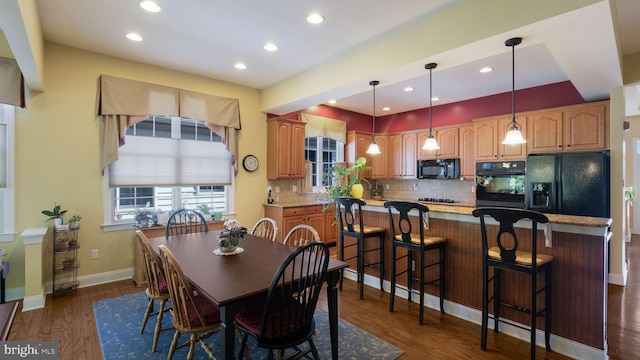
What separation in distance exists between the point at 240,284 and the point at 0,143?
3.51 metres

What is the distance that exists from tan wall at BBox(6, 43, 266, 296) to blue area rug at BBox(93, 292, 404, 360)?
1111 millimetres

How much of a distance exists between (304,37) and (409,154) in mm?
3872

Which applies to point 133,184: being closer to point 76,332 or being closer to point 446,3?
point 76,332

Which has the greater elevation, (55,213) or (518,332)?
(55,213)

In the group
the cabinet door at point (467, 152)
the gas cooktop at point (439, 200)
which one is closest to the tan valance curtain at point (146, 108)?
the gas cooktop at point (439, 200)

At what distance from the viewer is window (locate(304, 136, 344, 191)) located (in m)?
6.31

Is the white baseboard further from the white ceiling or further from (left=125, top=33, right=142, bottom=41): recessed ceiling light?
(left=125, top=33, right=142, bottom=41): recessed ceiling light

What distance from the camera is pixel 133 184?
4.11 m

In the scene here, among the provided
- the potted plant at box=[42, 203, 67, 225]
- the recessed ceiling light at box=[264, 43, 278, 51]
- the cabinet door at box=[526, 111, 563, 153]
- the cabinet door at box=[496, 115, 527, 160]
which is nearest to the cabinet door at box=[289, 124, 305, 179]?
the recessed ceiling light at box=[264, 43, 278, 51]

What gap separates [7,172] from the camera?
3.34 metres

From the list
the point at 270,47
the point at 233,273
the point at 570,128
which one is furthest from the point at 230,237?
the point at 570,128

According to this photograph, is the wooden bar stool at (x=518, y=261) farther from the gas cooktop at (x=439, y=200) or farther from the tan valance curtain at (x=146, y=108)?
the tan valance curtain at (x=146, y=108)

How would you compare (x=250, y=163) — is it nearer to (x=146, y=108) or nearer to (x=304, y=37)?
(x=146, y=108)

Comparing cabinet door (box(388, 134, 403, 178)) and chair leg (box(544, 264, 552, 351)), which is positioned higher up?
cabinet door (box(388, 134, 403, 178))
